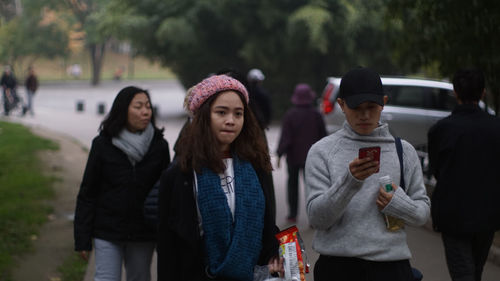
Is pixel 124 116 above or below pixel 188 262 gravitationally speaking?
above

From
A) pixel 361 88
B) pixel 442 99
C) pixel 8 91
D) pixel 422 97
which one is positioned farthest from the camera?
pixel 8 91

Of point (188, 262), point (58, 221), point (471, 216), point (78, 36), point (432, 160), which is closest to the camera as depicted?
point (188, 262)

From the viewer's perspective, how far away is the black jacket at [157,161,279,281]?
302 cm

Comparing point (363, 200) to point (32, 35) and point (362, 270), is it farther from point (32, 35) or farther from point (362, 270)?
point (32, 35)

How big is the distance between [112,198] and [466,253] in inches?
88.3

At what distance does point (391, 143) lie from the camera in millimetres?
3186

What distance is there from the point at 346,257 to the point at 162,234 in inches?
33.1

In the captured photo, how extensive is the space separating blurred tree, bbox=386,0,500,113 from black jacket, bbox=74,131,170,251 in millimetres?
5036

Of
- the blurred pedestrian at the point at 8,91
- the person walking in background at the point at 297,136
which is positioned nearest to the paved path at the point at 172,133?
the person walking in background at the point at 297,136

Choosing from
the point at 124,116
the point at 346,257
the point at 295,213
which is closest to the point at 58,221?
the point at 295,213

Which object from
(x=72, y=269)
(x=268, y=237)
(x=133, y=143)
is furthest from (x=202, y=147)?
(x=72, y=269)

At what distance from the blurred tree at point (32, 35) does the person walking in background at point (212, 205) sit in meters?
52.5

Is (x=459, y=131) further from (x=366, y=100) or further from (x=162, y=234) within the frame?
(x=162, y=234)

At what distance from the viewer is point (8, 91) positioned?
25.7 m
